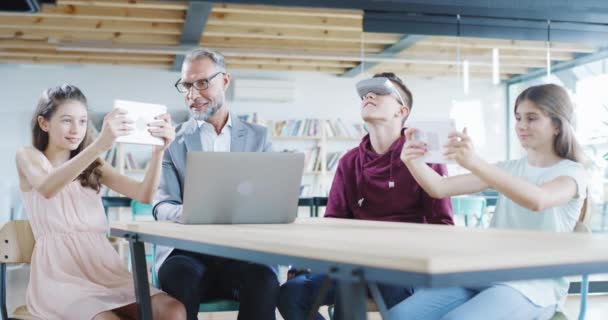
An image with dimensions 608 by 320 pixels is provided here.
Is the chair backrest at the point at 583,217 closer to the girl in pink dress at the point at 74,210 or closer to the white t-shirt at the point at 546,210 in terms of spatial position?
the white t-shirt at the point at 546,210

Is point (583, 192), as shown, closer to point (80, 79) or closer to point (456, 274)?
point (456, 274)

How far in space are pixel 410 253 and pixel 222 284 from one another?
4.73ft

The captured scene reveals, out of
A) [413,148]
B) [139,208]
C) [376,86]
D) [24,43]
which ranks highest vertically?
[24,43]

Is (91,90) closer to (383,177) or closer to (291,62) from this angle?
(291,62)

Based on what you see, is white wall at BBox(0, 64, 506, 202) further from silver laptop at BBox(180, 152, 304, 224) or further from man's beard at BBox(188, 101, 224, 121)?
silver laptop at BBox(180, 152, 304, 224)

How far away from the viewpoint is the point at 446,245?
1263 millimetres

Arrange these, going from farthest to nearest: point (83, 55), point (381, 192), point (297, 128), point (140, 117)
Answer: point (297, 128) < point (83, 55) < point (381, 192) < point (140, 117)

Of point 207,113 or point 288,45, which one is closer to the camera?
point 207,113

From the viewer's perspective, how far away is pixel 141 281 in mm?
2123

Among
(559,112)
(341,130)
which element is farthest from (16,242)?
(341,130)

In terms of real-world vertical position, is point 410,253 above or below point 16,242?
above

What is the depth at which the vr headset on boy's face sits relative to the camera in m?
2.61

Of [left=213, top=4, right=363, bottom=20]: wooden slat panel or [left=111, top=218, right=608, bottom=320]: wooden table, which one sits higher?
[left=213, top=4, right=363, bottom=20]: wooden slat panel

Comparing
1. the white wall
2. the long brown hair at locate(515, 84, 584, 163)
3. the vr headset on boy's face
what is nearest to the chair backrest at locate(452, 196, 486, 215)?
the vr headset on boy's face
